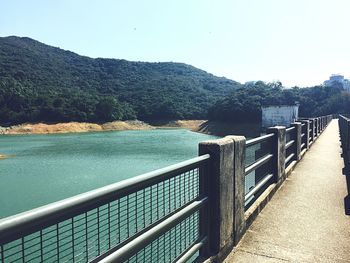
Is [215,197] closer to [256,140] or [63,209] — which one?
[256,140]

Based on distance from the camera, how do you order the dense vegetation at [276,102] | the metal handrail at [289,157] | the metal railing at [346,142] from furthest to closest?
1. the dense vegetation at [276,102]
2. the metal railing at [346,142]
3. the metal handrail at [289,157]

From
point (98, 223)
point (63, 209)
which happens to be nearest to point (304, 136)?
point (98, 223)

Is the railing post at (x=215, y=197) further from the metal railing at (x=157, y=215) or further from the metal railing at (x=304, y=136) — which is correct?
the metal railing at (x=304, y=136)

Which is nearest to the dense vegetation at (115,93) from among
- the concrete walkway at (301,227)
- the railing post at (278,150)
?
the railing post at (278,150)

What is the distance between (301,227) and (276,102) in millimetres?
89503

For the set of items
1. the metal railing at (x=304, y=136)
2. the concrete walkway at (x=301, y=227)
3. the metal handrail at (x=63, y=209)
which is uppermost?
the metal handrail at (x=63, y=209)

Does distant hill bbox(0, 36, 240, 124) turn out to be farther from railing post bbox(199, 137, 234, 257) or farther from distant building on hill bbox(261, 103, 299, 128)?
railing post bbox(199, 137, 234, 257)

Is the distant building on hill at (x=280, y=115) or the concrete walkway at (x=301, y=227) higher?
the distant building on hill at (x=280, y=115)

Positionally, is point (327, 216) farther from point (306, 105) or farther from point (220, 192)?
point (306, 105)

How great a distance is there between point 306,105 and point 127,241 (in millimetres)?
93803

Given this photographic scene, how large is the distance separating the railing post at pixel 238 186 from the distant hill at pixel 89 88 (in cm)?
8756

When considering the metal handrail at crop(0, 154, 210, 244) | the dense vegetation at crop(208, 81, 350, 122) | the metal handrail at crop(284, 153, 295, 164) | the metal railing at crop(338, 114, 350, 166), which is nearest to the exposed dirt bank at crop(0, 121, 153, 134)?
the dense vegetation at crop(208, 81, 350, 122)

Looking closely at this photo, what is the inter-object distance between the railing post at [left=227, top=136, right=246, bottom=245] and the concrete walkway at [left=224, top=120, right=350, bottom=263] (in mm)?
162

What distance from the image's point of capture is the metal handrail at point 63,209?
1.47 m
